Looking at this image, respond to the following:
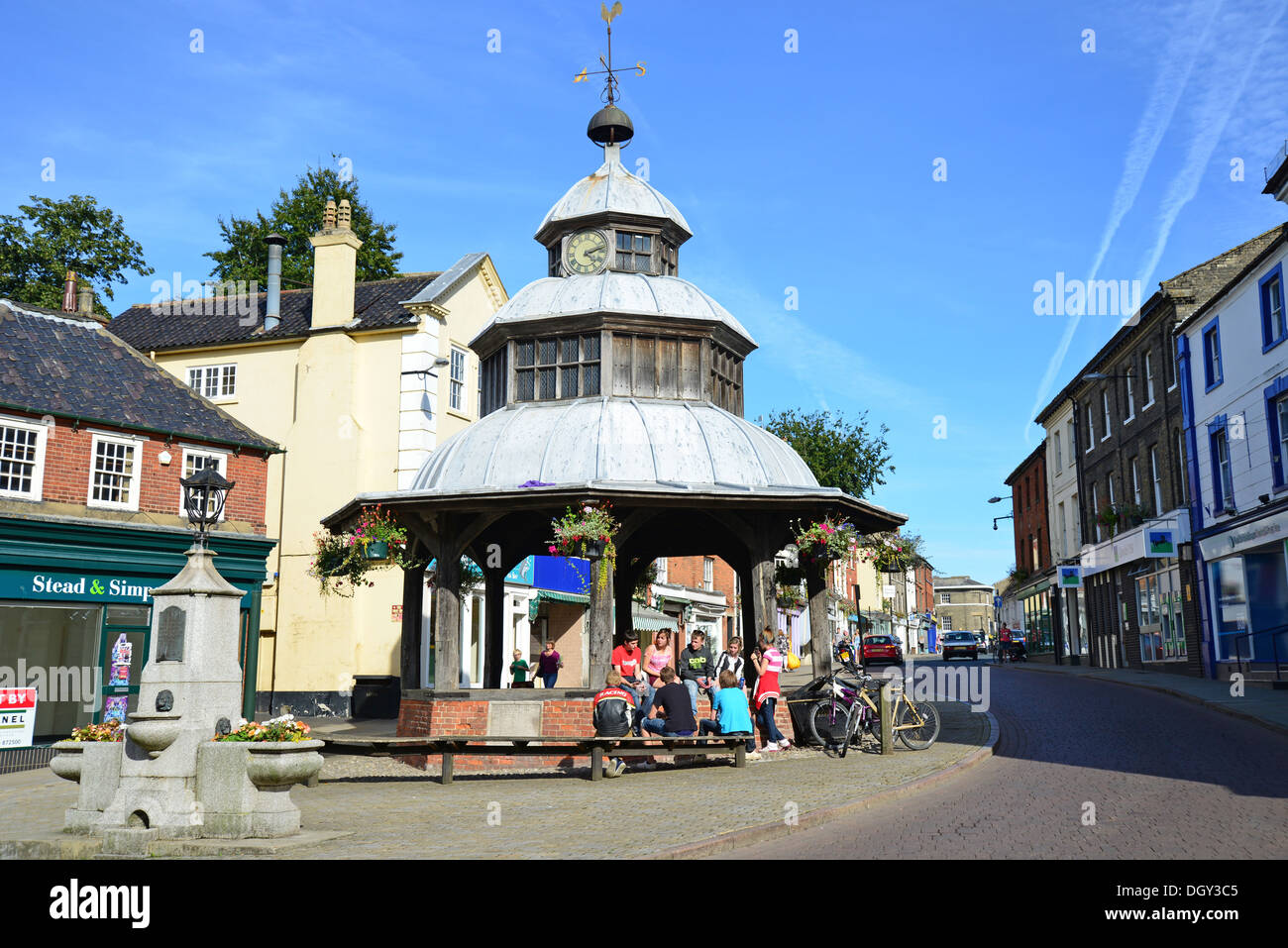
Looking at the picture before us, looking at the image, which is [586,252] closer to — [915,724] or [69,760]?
[915,724]

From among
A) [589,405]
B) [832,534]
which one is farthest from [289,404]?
[832,534]

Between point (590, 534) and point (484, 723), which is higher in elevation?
point (590, 534)

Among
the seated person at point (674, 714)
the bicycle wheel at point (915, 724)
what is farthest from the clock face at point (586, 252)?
the bicycle wheel at point (915, 724)

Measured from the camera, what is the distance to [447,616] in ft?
57.5

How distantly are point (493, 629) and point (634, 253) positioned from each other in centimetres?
791

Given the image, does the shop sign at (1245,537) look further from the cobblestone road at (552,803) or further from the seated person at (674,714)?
the seated person at (674,714)

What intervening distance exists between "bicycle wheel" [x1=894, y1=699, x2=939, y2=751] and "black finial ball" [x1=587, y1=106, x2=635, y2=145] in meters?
12.9

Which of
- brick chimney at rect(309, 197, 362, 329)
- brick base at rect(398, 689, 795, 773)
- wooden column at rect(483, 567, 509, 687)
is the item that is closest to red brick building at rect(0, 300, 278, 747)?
brick chimney at rect(309, 197, 362, 329)

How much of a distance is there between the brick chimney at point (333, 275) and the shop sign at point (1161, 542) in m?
24.1

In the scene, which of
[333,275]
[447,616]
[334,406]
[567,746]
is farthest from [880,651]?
[567,746]

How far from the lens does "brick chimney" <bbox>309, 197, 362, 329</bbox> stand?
101 feet

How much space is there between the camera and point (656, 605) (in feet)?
141

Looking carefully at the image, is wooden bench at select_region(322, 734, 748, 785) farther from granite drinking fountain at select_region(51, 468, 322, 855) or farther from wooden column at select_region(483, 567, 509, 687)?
wooden column at select_region(483, 567, 509, 687)
